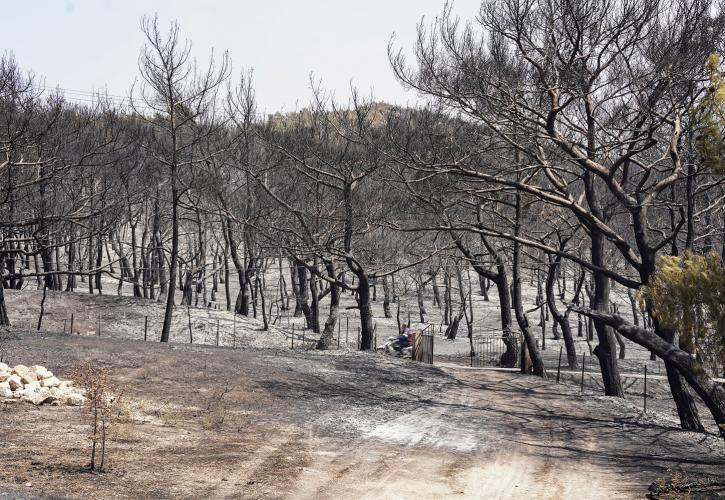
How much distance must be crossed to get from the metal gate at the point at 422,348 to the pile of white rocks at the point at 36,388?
16.2 m

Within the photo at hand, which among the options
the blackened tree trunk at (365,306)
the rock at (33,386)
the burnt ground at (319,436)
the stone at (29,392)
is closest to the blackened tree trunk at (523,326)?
the burnt ground at (319,436)

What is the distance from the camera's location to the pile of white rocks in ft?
48.4

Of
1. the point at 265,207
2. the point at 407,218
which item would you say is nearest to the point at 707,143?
the point at 407,218

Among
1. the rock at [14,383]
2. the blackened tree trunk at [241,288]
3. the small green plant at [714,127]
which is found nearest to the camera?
the small green plant at [714,127]

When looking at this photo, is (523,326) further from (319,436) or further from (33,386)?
(33,386)

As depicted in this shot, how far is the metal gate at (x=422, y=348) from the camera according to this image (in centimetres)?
3013

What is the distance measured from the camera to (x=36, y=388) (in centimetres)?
1503

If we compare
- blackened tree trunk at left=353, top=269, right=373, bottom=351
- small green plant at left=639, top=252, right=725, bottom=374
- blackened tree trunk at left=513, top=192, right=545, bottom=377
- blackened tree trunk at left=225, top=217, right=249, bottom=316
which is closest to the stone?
small green plant at left=639, top=252, right=725, bottom=374

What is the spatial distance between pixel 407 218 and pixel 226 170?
632 inches

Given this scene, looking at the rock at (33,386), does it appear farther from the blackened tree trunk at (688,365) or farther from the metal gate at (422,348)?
the metal gate at (422,348)

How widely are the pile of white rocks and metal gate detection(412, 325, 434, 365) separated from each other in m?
16.2

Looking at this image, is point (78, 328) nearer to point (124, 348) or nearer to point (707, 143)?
point (124, 348)

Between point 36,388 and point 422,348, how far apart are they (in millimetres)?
18000

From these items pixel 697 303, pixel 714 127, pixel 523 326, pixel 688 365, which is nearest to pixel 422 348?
pixel 523 326
